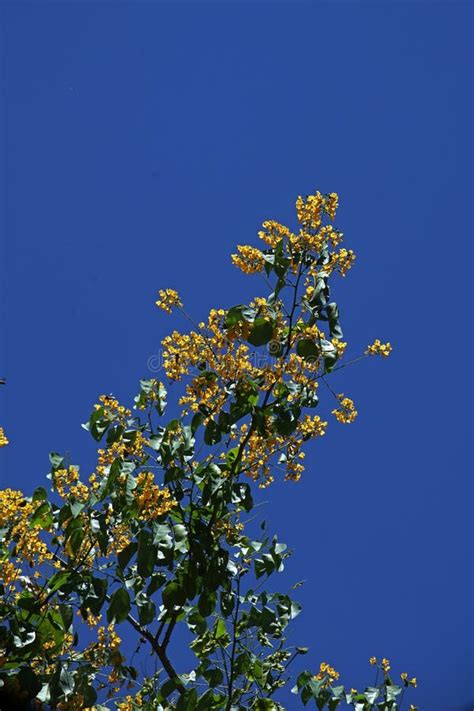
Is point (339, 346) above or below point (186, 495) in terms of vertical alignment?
above

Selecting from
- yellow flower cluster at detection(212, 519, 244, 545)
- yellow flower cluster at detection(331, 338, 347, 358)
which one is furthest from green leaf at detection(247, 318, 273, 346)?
yellow flower cluster at detection(212, 519, 244, 545)

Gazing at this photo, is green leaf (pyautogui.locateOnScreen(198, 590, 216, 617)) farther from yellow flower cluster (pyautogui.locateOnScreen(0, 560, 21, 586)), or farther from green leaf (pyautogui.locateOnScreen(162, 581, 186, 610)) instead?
yellow flower cluster (pyautogui.locateOnScreen(0, 560, 21, 586))

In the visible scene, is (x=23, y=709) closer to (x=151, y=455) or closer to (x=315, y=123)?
(x=151, y=455)

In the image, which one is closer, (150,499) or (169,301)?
(150,499)

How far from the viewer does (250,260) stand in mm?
1572

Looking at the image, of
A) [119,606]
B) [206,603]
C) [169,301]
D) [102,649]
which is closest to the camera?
[119,606]

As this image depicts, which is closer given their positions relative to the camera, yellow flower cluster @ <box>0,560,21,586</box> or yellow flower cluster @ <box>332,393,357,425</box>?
yellow flower cluster @ <box>0,560,21,586</box>

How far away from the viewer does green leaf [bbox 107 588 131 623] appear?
1.34 m

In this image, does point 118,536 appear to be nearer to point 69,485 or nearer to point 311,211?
point 69,485

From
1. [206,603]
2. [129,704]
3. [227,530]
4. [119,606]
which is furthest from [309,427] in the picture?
[129,704]

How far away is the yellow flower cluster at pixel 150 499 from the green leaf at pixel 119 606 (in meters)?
0.11

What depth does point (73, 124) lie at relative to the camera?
5000mm

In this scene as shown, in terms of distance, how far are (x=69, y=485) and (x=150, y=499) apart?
0.74 feet

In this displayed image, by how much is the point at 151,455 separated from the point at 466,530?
403cm
